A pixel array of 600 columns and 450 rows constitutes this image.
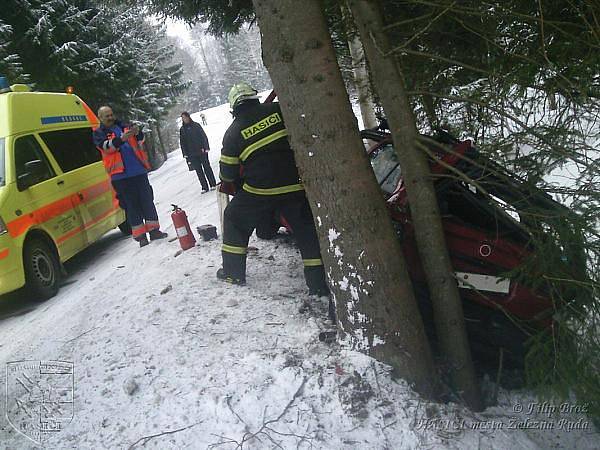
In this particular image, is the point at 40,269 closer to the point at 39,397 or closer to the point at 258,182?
the point at 39,397

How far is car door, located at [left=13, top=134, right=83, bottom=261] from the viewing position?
502 centimetres

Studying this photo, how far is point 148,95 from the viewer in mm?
19062

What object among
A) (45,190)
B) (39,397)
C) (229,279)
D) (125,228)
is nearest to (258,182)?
(229,279)

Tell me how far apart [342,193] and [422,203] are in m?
0.54

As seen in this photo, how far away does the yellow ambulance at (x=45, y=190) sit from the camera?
4.77m

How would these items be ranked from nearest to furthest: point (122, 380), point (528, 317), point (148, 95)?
point (122, 380) < point (528, 317) < point (148, 95)

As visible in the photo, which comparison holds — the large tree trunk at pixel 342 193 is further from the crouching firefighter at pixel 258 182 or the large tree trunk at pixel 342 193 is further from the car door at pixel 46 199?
the car door at pixel 46 199

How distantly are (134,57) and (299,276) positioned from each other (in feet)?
44.2

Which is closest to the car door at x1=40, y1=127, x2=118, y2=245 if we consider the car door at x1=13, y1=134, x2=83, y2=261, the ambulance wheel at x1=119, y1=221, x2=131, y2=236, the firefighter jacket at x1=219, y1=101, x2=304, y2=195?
the car door at x1=13, y1=134, x2=83, y2=261

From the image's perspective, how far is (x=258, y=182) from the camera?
12.1 ft

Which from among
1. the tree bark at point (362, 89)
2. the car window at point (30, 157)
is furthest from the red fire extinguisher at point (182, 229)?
the tree bark at point (362, 89)

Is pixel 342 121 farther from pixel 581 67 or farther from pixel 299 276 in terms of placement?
pixel 299 276

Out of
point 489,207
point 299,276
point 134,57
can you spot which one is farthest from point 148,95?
point 489,207

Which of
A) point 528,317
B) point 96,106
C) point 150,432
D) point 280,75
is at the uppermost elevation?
point 96,106
